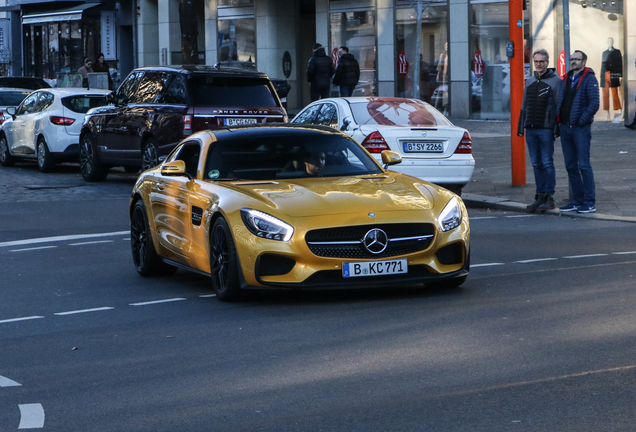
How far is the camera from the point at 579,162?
46.8 ft

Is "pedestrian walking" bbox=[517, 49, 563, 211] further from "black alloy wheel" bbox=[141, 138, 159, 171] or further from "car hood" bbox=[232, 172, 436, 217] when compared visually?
"black alloy wheel" bbox=[141, 138, 159, 171]

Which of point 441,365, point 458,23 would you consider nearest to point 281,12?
point 458,23

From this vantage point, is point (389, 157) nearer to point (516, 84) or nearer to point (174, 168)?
point (174, 168)

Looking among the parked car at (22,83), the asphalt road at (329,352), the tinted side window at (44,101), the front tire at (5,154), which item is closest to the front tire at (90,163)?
the tinted side window at (44,101)

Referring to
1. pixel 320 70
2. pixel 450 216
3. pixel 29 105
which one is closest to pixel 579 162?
pixel 450 216

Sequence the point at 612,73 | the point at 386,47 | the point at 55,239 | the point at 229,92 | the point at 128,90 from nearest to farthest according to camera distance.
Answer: the point at 55,239 < the point at 229,92 < the point at 128,90 < the point at 612,73 < the point at 386,47

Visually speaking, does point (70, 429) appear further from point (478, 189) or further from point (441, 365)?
point (478, 189)

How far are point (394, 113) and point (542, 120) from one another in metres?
2.28

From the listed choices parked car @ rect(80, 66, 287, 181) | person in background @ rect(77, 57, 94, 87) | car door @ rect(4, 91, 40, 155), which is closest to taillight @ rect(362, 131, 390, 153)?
parked car @ rect(80, 66, 287, 181)

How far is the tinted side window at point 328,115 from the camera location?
16.2 metres

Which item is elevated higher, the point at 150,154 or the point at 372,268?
the point at 150,154

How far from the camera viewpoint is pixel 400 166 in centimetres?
1527

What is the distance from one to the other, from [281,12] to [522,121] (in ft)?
76.9

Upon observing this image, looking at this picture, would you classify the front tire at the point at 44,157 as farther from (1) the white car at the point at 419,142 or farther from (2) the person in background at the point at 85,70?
(2) the person in background at the point at 85,70
